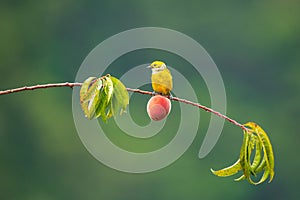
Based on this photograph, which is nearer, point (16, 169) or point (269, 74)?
point (16, 169)

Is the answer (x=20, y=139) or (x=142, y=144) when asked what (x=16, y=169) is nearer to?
(x=20, y=139)

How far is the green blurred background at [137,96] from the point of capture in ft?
24.8

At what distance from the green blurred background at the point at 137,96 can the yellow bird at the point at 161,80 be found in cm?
613

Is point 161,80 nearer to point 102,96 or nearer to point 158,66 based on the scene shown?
point 158,66

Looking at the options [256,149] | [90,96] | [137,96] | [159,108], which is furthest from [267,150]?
[137,96]

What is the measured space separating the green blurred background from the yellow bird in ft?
20.1

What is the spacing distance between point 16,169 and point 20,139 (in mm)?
363

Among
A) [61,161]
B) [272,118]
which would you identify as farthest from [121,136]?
[272,118]

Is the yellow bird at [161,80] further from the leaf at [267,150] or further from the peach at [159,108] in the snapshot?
the leaf at [267,150]

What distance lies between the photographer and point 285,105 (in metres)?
8.70

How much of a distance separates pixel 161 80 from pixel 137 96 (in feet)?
21.5

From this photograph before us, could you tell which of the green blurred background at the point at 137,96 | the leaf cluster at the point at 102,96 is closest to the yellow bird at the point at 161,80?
the leaf cluster at the point at 102,96

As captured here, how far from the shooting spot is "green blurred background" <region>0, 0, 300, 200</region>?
7570mm

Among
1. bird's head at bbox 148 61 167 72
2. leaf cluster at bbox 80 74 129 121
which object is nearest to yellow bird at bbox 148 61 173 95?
bird's head at bbox 148 61 167 72
